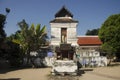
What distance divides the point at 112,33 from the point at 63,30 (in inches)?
451

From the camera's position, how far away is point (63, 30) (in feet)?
89.9

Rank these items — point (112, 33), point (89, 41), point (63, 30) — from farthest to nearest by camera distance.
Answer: point (89, 41), point (112, 33), point (63, 30)

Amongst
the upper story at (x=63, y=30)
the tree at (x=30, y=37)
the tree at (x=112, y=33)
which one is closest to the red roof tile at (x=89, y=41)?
the tree at (x=112, y=33)

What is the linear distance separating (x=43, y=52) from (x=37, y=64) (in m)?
3.73

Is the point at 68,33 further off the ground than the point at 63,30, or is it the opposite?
the point at 63,30

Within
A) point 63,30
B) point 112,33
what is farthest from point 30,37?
point 112,33

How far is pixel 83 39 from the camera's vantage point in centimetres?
4094

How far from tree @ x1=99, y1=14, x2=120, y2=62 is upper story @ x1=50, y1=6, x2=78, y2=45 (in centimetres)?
770

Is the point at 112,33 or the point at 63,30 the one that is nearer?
the point at 63,30

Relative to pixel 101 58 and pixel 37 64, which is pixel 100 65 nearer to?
pixel 101 58

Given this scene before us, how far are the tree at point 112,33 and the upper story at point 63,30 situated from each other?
7.70 metres

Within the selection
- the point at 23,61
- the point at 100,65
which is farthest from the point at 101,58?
the point at 23,61

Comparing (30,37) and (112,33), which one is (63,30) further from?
(112,33)

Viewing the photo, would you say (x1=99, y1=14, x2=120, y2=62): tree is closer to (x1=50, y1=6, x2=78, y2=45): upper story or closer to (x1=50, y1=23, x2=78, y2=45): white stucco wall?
(x1=50, y1=23, x2=78, y2=45): white stucco wall
